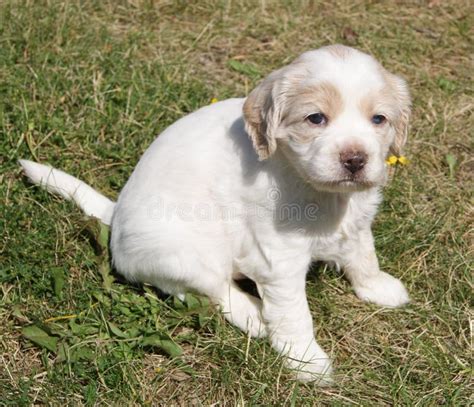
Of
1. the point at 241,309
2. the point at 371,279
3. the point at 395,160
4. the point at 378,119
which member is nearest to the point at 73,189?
the point at 241,309

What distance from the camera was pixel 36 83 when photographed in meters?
5.45

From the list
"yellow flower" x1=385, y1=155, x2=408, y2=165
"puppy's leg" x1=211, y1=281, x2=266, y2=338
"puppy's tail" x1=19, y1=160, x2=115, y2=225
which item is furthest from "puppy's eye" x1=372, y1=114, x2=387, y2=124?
"puppy's tail" x1=19, y1=160, x2=115, y2=225

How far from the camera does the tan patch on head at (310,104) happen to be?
10.8 ft

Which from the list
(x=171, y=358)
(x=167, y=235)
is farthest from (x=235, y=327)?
(x=167, y=235)

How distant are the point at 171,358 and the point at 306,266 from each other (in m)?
0.93

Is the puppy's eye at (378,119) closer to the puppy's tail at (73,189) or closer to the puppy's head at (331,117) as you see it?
the puppy's head at (331,117)

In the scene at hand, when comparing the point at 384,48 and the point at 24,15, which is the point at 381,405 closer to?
the point at 384,48

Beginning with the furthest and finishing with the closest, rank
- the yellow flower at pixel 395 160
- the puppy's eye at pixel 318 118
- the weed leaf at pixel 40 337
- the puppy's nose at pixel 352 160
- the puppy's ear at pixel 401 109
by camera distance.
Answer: the yellow flower at pixel 395 160 → the weed leaf at pixel 40 337 → the puppy's ear at pixel 401 109 → the puppy's eye at pixel 318 118 → the puppy's nose at pixel 352 160

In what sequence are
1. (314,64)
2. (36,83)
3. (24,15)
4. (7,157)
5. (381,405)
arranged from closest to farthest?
(314,64) < (381,405) < (7,157) < (36,83) < (24,15)

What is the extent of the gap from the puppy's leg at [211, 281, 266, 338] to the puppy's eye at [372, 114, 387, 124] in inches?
52.7

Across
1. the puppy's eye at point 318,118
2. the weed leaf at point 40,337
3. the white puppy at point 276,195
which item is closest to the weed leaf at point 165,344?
the white puppy at point 276,195

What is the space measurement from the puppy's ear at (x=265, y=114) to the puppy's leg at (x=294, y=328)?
0.76 meters

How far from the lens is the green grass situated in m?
3.74

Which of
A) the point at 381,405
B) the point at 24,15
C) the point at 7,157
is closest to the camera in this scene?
the point at 381,405
